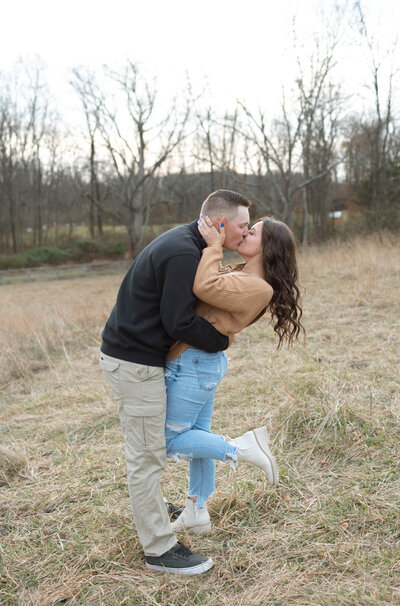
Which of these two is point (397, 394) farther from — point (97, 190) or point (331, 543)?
point (97, 190)

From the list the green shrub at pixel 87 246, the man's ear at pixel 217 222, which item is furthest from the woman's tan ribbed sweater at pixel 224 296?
the green shrub at pixel 87 246

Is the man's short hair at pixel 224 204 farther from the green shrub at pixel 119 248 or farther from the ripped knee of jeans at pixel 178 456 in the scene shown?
the green shrub at pixel 119 248

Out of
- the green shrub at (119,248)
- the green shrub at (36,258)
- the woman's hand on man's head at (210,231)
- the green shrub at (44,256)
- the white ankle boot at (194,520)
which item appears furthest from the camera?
the green shrub at (119,248)

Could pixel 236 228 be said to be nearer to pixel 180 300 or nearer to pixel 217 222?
pixel 217 222

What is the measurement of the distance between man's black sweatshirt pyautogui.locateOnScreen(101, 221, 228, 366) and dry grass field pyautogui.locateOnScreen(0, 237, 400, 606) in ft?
3.60

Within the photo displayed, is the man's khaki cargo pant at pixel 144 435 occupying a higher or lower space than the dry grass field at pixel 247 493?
higher

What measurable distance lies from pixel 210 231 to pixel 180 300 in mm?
385

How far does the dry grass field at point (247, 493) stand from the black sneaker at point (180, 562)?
0.04m

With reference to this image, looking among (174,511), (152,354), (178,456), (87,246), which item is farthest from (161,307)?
(87,246)

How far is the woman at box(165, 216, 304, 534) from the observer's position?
2299 millimetres

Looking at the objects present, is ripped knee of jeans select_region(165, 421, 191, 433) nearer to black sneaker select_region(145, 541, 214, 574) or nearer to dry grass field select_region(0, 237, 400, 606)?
black sneaker select_region(145, 541, 214, 574)

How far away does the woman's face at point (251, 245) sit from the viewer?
2498 mm

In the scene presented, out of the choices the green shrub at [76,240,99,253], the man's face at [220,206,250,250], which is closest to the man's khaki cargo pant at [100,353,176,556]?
the man's face at [220,206,250,250]

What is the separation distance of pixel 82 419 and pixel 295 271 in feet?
10.3
